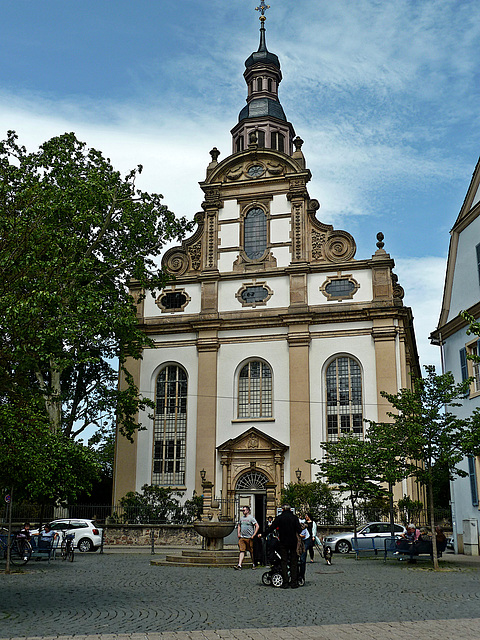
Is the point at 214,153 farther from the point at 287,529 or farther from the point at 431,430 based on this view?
the point at 287,529

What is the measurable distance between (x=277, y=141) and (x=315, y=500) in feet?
76.2

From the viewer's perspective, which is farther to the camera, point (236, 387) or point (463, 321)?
point (236, 387)

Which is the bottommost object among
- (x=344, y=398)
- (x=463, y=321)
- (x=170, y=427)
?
(x=170, y=427)

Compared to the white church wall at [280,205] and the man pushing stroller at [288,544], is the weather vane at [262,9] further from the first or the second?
the man pushing stroller at [288,544]

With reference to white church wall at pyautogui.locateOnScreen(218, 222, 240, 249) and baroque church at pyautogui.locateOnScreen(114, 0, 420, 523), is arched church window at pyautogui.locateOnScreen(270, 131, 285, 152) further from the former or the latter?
white church wall at pyautogui.locateOnScreen(218, 222, 240, 249)

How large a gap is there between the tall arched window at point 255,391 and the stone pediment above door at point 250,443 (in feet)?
3.66

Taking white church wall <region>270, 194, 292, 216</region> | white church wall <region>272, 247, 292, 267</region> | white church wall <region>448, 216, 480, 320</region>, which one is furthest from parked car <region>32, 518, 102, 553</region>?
white church wall <region>270, 194, 292, 216</region>

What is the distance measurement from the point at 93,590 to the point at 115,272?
18137mm

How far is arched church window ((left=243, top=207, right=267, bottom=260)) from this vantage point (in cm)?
3984

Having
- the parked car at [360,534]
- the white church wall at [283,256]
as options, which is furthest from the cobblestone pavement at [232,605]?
the white church wall at [283,256]

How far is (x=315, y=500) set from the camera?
3262 cm

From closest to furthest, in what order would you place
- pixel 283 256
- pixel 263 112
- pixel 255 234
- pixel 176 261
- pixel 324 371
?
pixel 324 371, pixel 283 256, pixel 255 234, pixel 176 261, pixel 263 112

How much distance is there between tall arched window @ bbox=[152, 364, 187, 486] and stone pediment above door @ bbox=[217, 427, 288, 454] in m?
2.61

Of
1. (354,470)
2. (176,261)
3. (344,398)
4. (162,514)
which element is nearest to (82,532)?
(162,514)
